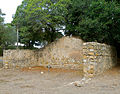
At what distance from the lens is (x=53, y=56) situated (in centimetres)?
Result: 1241

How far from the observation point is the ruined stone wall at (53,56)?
11805mm

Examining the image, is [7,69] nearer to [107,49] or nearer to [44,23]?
[44,23]

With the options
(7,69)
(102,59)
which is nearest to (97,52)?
(102,59)

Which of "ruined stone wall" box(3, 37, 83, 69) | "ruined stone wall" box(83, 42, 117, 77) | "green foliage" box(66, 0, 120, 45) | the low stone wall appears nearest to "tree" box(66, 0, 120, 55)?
"green foliage" box(66, 0, 120, 45)

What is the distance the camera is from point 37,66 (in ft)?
42.7

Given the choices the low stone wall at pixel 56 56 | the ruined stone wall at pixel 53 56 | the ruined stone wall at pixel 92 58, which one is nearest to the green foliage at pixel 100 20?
the low stone wall at pixel 56 56

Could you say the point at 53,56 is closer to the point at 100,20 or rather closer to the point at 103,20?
the point at 100,20

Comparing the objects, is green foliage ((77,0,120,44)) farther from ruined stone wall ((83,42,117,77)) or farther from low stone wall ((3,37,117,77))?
ruined stone wall ((83,42,117,77))

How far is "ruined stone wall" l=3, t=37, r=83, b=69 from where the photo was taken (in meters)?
11.8

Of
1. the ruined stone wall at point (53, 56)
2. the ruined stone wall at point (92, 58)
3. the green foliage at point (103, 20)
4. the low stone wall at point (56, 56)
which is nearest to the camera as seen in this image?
the ruined stone wall at point (92, 58)

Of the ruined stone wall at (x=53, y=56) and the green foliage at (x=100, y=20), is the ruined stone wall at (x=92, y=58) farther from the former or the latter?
the ruined stone wall at (x=53, y=56)

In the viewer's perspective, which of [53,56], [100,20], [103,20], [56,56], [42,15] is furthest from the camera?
[53,56]

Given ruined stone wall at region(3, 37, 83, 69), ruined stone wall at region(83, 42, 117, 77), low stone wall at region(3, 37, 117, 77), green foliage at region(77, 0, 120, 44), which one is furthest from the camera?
ruined stone wall at region(3, 37, 83, 69)

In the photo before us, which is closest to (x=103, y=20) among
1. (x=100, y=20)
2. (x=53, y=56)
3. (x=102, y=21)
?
(x=102, y=21)
